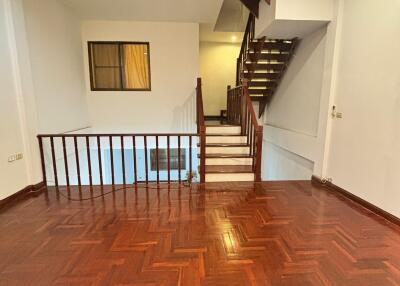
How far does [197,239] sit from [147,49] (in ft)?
16.1

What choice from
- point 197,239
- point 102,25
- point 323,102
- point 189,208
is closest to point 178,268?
point 197,239

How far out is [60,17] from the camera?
187 inches

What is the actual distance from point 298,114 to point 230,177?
2.05m

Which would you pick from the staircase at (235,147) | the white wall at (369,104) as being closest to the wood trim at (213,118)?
the staircase at (235,147)

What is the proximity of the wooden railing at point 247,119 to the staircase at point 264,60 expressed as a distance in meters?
0.38

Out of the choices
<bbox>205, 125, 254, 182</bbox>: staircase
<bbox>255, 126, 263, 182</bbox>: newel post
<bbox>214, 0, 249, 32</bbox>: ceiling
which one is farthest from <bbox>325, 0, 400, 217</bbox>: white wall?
<bbox>214, 0, 249, 32</bbox>: ceiling

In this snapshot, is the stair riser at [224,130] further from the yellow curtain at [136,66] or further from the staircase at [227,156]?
the yellow curtain at [136,66]

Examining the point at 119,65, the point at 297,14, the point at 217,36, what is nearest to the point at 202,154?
the point at 297,14

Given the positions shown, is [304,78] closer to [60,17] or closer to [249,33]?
[249,33]

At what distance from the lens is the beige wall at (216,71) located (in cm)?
768

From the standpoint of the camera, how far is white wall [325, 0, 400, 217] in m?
2.66

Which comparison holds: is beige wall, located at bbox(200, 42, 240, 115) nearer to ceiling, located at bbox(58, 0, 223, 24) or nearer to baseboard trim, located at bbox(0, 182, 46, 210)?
ceiling, located at bbox(58, 0, 223, 24)

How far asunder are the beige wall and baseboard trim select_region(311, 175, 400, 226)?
14.6 ft

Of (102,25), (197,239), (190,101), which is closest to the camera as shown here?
(197,239)
